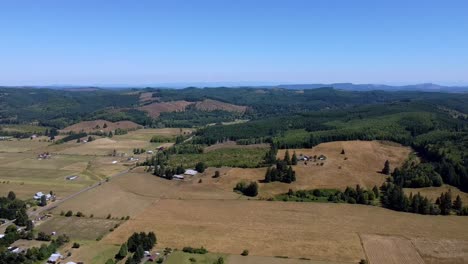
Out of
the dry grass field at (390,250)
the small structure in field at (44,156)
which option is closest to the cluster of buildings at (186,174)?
the dry grass field at (390,250)

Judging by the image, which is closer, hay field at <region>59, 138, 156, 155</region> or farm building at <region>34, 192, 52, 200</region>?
farm building at <region>34, 192, 52, 200</region>

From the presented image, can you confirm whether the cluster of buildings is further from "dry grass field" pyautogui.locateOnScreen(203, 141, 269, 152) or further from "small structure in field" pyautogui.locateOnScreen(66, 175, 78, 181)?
"dry grass field" pyautogui.locateOnScreen(203, 141, 269, 152)

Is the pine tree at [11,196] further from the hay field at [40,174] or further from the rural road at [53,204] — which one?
the rural road at [53,204]

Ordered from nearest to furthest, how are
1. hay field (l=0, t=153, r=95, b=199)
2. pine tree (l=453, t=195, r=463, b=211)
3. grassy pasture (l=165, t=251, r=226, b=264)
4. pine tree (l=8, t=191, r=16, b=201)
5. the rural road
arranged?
grassy pasture (l=165, t=251, r=226, b=264) < pine tree (l=453, t=195, r=463, b=211) < the rural road < pine tree (l=8, t=191, r=16, b=201) < hay field (l=0, t=153, r=95, b=199)

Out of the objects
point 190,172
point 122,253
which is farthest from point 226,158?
point 122,253

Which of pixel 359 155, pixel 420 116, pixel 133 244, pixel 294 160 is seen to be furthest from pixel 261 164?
pixel 420 116

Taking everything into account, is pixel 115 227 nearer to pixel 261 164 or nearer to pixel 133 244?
pixel 133 244

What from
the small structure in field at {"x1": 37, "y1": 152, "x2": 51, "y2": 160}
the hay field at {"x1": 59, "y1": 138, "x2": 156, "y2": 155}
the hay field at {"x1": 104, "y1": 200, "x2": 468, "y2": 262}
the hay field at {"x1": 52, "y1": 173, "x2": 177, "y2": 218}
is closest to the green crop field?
the hay field at {"x1": 52, "y1": 173, "x2": 177, "y2": 218}
